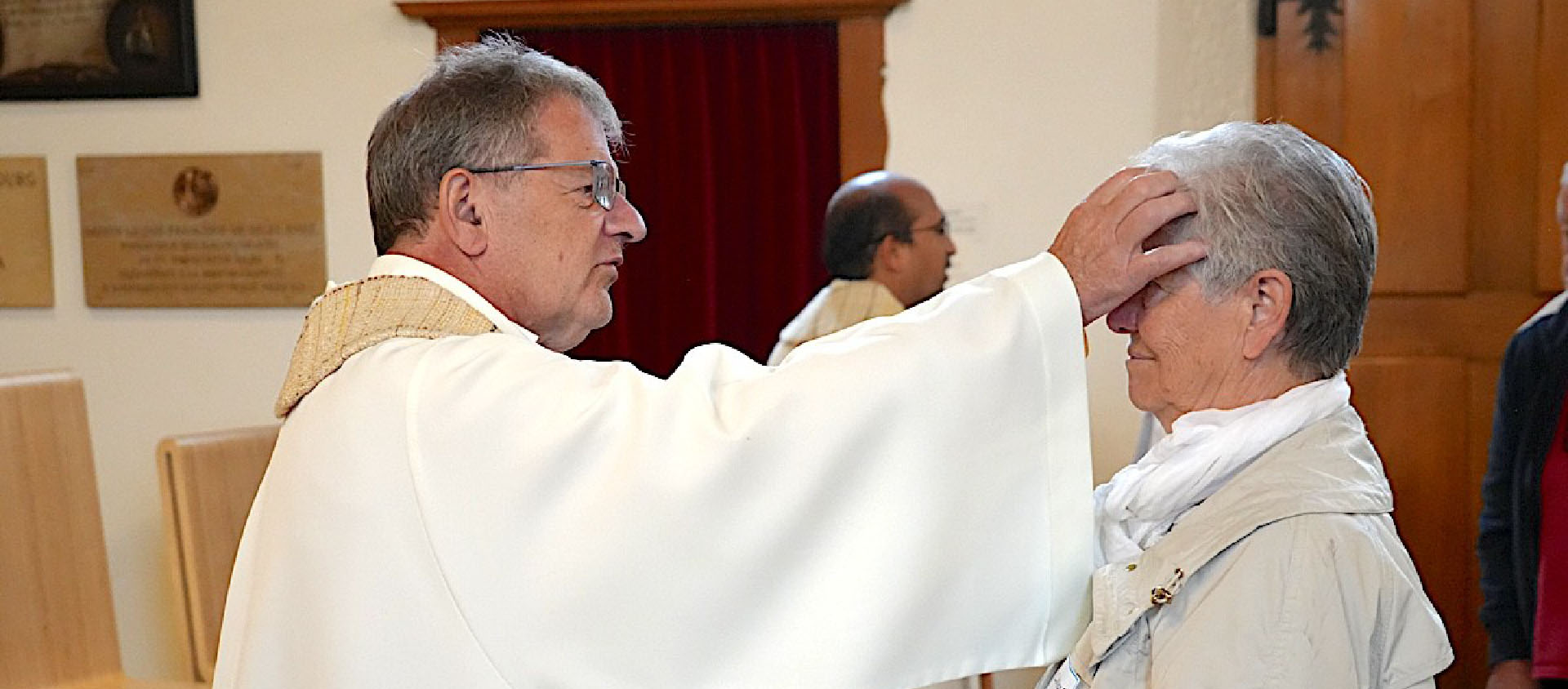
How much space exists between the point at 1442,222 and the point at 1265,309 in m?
2.56

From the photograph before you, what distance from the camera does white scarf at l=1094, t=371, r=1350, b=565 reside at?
157cm

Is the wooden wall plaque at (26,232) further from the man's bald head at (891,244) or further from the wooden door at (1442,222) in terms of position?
the wooden door at (1442,222)

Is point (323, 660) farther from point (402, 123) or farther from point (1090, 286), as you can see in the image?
point (1090, 286)

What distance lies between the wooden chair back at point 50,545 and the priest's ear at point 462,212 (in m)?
1.68

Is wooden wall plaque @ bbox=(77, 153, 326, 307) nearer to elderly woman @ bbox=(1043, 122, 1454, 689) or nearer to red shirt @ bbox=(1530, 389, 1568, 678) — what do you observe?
red shirt @ bbox=(1530, 389, 1568, 678)

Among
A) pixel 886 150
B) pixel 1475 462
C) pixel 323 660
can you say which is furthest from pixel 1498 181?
pixel 323 660

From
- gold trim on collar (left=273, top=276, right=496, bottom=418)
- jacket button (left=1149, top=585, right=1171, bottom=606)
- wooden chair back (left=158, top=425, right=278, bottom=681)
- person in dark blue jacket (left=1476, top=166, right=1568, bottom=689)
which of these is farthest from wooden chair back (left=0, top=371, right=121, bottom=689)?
person in dark blue jacket (left=1476, top=166, right=1568, bottom=689)

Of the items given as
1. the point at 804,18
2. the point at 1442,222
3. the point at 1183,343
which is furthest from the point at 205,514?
the point at 1442,222

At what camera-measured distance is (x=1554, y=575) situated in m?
2.83

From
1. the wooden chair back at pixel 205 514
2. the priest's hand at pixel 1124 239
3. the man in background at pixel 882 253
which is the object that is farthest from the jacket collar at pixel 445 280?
the man in background at pixel 882 253

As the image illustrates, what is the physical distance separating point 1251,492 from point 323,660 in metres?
0.96

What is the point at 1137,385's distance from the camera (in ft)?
5.55

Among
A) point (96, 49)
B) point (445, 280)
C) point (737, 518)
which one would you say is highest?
point (96, 49)

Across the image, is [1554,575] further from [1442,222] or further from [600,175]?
[600,175]
